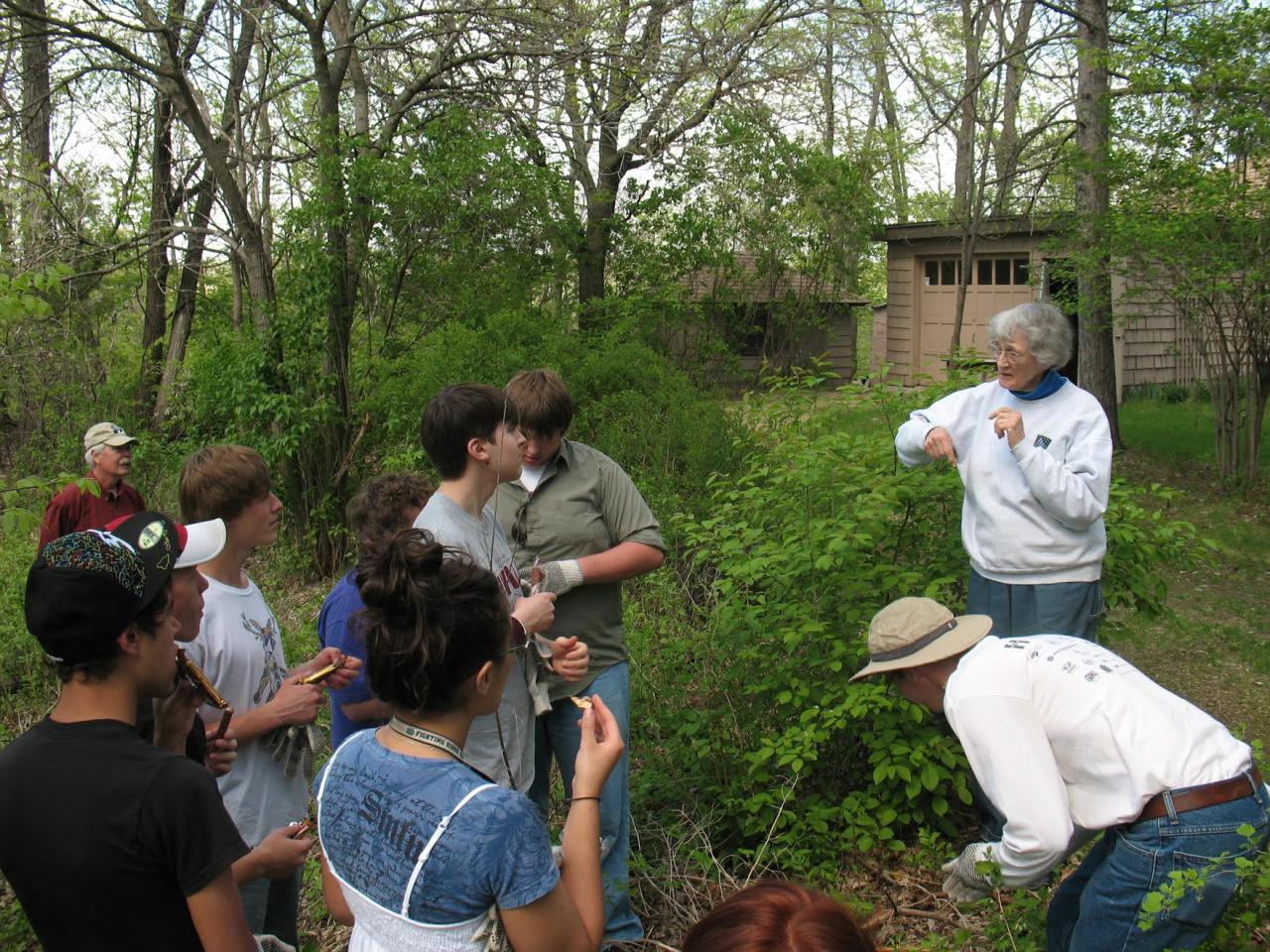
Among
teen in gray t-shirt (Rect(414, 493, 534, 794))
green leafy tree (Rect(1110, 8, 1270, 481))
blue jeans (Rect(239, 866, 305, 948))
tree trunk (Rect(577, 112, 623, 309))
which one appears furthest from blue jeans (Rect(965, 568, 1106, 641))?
tree trunk (Rect(577, 112, 623, 309))

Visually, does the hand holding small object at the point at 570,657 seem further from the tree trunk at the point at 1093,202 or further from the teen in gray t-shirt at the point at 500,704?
the tree trunk at the point at 1093,202

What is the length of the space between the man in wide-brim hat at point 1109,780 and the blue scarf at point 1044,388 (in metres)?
1.46

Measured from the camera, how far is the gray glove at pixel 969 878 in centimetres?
245

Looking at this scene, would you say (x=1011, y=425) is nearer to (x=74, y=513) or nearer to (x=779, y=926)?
(x=779, y=926)

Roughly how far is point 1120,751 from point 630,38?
31.0ft

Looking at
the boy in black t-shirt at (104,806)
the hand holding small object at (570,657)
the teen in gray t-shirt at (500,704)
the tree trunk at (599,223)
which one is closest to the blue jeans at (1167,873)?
the hand holding small object at (570,657)

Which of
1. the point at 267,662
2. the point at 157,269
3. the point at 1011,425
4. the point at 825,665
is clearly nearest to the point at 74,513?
the point at 267,662

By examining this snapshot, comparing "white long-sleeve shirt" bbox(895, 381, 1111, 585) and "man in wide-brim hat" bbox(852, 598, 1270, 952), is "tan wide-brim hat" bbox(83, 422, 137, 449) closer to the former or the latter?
"white long-sleeve shirt" bbox(895, 381, 1111, 585)

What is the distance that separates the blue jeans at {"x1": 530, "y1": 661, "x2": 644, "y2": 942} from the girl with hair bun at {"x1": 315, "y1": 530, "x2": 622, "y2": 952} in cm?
127

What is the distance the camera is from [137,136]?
38.1ft

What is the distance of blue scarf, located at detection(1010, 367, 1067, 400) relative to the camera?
3.48m

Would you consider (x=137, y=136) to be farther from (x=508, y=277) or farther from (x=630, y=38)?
(x=630, y=38)

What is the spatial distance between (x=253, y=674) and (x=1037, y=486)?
7.98 ft

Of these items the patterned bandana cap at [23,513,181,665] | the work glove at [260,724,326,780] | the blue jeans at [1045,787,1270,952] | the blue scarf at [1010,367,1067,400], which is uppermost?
the blue scarf at [1010,367,1067,400]
